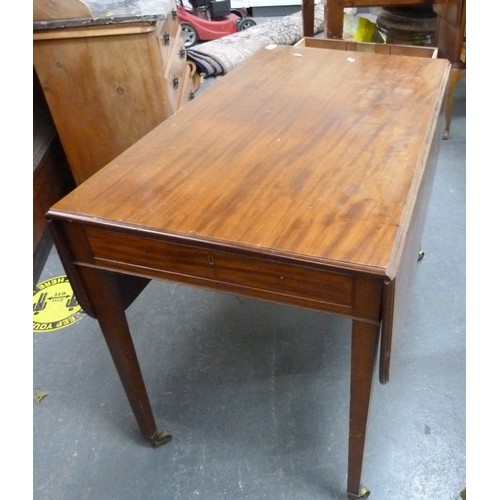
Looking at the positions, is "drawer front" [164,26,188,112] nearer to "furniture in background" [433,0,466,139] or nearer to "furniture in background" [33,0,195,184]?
"furniture in background" [33,0,195,184]

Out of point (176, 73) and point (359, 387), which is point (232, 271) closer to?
point (359, 387)

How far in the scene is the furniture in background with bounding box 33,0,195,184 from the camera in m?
1.77

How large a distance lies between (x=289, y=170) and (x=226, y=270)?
254mm

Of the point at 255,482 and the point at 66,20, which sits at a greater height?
the point at 66,20

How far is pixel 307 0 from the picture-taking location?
2.72 meters

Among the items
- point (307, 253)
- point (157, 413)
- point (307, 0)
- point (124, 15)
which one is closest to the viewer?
point (307, 253)

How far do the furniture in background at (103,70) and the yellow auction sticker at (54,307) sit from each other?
0.56 m

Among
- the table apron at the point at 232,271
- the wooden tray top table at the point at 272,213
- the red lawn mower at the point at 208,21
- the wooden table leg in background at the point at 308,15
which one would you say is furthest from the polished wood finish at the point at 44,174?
the red lawn mower at the point at 208,21

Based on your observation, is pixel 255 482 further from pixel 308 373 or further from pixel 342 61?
pixel 342 61

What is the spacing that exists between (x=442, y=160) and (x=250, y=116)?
1586mm

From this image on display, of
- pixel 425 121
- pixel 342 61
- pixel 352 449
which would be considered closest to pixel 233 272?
pixel 352 449

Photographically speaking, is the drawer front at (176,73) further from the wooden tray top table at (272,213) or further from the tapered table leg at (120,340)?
the tapered table leg at (120,340)

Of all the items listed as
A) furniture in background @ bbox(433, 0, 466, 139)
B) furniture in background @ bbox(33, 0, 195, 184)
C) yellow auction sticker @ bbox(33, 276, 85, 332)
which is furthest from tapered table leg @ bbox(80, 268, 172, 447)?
furniture in background @ bbox(433, 0, 466, 139)

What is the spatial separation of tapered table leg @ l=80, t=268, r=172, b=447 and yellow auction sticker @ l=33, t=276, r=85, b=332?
22.7 inches
